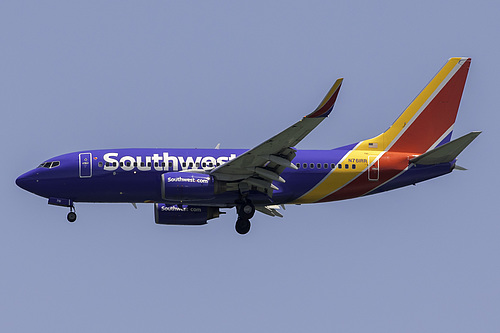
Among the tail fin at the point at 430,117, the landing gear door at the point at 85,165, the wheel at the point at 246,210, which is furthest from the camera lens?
the tail fin at the point at 430,117

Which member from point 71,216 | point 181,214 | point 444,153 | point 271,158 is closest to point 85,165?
point 71,216

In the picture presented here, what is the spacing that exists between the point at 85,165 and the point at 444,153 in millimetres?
16178

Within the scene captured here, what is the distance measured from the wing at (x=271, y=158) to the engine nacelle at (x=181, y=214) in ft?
14.3

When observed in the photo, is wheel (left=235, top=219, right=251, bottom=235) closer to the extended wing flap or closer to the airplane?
the airplane

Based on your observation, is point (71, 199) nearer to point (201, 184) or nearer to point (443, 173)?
point (201, 184)

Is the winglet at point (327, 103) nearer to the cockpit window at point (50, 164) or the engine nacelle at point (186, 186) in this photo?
the engine nacelle at point (186, 186)

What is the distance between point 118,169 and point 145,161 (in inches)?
49.4

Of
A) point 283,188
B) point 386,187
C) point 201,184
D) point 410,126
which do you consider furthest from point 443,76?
point 201,184

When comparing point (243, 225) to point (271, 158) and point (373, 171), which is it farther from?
point (373, 171)

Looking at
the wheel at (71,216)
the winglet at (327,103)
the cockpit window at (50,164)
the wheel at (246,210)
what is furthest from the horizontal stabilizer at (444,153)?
the cockpit window at (50,164)

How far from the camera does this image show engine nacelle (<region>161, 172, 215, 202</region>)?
45.7 m

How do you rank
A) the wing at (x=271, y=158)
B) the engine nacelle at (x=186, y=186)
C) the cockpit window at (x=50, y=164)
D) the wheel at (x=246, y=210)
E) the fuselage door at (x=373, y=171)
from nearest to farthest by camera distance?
the wing at (x=271, y=158) → the engine nacelle at (x=186, y=186) → the wheel at (x=246, y=210) → the cockpit window at (x=50, y=164) → the fuselage door at (x=373, y=171)

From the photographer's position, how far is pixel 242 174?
152 feet

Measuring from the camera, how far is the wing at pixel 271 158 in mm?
41006
